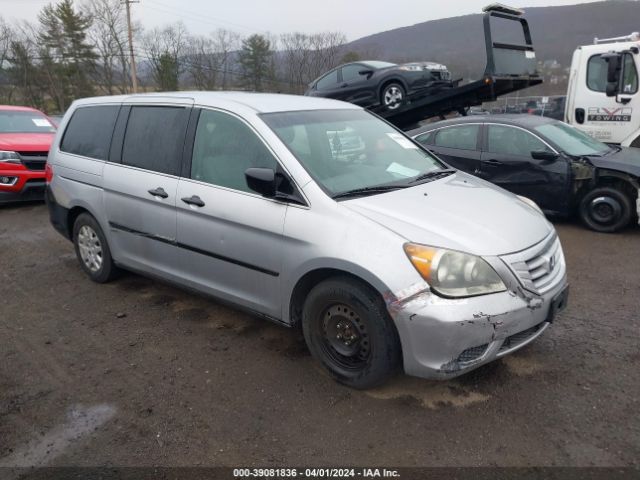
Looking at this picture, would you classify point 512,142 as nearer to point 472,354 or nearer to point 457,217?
point 457,217

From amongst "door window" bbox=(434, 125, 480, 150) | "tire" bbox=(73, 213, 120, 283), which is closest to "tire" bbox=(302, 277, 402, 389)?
"tire" bbox=(73, 213, 120, 283)

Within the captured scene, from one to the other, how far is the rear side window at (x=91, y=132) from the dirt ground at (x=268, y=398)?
4.75 ft

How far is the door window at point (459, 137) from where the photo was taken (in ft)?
23.2

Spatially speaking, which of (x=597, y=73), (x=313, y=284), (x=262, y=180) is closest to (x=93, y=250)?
(x=262, y=180)

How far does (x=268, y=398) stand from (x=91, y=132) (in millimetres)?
3165

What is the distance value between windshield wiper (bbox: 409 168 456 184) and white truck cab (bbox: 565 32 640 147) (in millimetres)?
5742

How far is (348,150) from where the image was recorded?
3.64m

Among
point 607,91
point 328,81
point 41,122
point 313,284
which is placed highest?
point 328,81

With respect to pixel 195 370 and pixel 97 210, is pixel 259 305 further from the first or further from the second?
Result: pixel 97 210

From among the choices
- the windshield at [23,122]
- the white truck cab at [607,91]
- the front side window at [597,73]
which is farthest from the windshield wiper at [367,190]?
the windshield at [23,122]

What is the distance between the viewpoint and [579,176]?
632 cm

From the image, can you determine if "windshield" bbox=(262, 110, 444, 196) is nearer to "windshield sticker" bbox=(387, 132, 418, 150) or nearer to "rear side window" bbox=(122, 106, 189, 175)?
"windshield sticker" bbox=(387, 132, 418, 150)

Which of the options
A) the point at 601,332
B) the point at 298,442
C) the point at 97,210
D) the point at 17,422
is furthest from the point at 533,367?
the point at 97,210

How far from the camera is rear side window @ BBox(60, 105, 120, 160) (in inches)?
177
